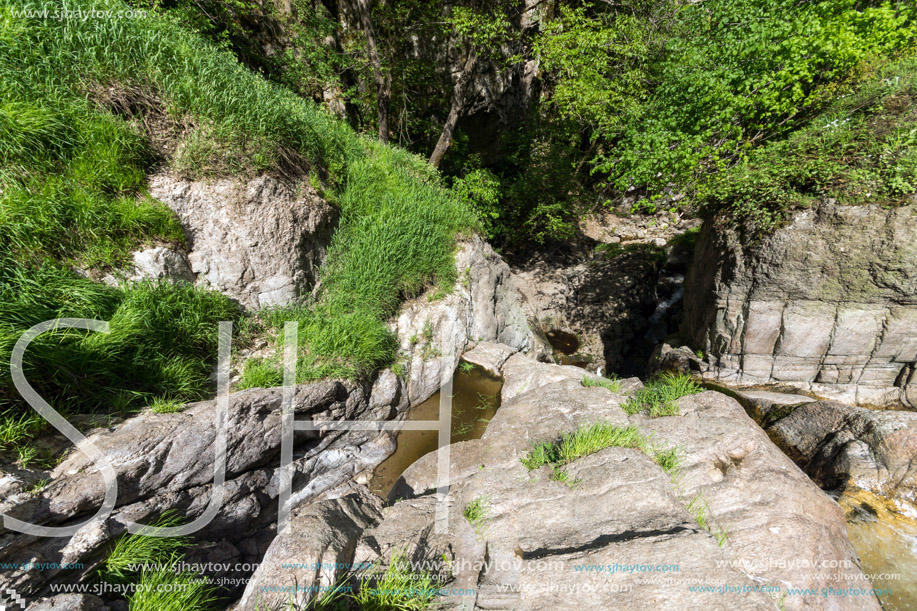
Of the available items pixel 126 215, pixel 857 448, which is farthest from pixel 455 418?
pixel 857 448

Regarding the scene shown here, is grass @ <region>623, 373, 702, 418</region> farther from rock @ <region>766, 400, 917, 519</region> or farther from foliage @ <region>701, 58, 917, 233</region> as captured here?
foliage @ <region>701, 58, 917, 233</region>

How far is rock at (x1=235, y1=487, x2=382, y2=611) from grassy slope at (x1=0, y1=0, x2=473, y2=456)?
6.26 ft

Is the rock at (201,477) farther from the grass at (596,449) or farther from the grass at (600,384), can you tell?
the grass at (600,384)

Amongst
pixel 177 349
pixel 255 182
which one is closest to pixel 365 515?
pixel 177 349

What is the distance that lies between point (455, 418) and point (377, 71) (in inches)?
328

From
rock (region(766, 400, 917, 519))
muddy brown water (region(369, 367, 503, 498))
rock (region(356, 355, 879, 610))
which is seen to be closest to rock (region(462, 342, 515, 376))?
muddy brown water (region(369, 367, 503, 498))

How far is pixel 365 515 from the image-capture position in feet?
10.1

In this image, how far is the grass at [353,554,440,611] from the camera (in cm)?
221

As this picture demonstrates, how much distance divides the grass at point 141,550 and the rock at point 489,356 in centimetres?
419

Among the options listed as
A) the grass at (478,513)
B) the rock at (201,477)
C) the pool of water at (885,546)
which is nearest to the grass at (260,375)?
the rock at (201,477)

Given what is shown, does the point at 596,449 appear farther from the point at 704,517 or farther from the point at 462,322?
the point at 462,322

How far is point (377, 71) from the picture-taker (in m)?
8.23

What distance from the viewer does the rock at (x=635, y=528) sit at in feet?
7.47

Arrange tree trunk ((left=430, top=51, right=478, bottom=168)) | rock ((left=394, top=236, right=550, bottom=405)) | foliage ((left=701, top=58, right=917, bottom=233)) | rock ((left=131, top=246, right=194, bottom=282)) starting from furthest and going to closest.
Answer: tree trunk ((left=430, top=51, right=478, bottom=168)) → rock ((left=394, top=236, right=550, bottom=405)) → foliage ((left=701, top=58, right=917, bottom=233)) → rock ((left=131, top=246, right=194, bottom=282))
